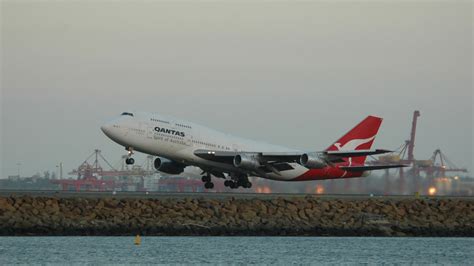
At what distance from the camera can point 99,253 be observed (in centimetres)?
4466

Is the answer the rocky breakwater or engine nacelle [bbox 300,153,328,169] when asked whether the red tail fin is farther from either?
the rocky breakwater

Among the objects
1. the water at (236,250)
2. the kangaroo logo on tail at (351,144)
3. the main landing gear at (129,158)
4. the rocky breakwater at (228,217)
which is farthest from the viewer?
the kangaroo logo on tail at (351,144)

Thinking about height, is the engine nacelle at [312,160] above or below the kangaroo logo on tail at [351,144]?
below

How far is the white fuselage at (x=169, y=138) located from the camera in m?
66.4

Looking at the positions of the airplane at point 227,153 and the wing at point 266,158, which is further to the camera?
the wing at point 266,158

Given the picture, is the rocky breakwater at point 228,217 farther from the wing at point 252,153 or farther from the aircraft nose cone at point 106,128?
the wing at point 252,153

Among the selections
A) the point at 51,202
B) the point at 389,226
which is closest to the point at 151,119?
the point at 51,202

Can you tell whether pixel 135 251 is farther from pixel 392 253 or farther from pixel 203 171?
pixel 203 171

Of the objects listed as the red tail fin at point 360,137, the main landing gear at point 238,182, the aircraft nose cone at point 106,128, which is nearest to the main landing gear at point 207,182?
the main landing gear at point 238,182

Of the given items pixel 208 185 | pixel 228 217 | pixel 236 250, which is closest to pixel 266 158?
pixel 208 185

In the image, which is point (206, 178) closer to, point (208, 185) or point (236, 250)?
point (208, 185)

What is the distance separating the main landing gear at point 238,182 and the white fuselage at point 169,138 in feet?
4.39

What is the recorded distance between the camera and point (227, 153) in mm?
70188

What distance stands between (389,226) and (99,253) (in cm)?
1610
